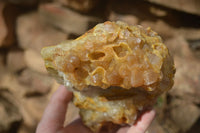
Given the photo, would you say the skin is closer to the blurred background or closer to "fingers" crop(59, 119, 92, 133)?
"fingers" crop(59, 119, 92, 133)

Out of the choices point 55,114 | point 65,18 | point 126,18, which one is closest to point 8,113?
point 65,18

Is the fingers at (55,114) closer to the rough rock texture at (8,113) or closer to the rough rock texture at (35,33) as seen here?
the rough rock texture at (35,33)

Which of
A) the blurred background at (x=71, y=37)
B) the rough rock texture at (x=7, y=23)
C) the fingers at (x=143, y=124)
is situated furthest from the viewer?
the rough rock texture at (x=7, y=23)

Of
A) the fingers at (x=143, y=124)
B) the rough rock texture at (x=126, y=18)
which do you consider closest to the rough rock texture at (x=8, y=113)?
the rough rock texture at (x=126, y=18)

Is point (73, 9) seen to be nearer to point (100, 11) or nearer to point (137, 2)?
point (100, 11)

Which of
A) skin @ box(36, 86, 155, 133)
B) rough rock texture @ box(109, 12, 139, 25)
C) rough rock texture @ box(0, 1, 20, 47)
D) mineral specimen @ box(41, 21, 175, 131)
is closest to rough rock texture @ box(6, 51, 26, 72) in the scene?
rough rock texture @ box(0, 1, 20, 47)

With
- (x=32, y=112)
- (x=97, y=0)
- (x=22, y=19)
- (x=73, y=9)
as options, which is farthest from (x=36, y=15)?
(x=32, y=112)
